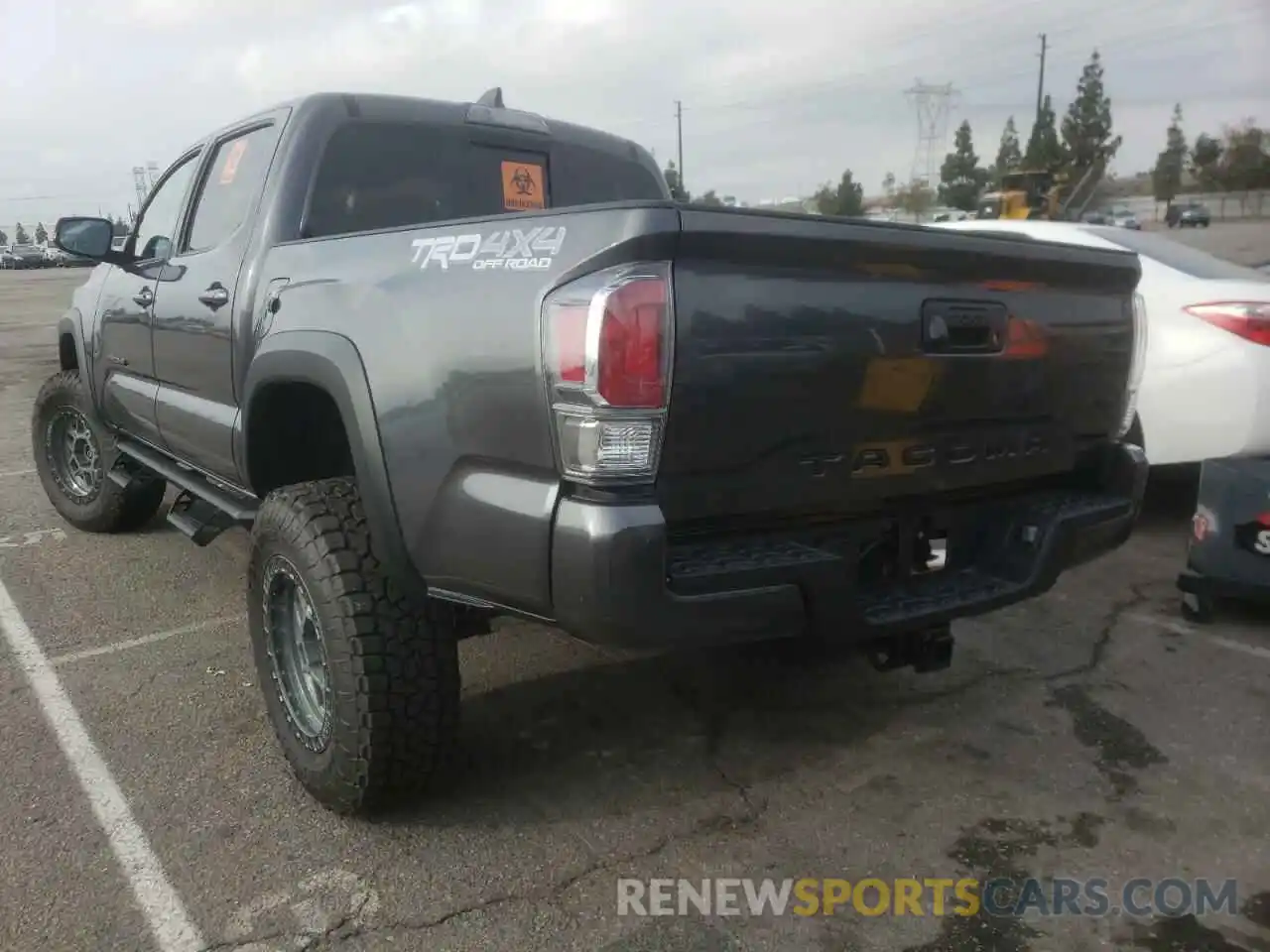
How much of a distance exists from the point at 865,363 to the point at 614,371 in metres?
0.67

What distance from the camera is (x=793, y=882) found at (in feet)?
8.42

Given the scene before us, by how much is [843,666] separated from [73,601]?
11.1ft

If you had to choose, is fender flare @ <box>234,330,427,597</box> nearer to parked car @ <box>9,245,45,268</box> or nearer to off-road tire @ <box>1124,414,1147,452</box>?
off-road tire @ <box>1124,414,1147,452</box>

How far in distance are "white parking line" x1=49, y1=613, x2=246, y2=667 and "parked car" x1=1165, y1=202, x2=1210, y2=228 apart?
193 feet

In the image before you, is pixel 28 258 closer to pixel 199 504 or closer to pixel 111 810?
pixel 199 504

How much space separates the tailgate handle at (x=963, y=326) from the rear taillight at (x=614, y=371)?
785mm

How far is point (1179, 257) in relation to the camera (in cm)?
559

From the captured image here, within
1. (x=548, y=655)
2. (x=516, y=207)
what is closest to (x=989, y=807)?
(x=548, y=655)

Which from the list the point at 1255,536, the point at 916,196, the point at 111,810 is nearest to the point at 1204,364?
the point at 1255,536

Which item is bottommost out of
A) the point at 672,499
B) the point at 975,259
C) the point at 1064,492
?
the point at 1064,492

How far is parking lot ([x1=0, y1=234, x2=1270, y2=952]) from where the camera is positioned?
7.94 feet

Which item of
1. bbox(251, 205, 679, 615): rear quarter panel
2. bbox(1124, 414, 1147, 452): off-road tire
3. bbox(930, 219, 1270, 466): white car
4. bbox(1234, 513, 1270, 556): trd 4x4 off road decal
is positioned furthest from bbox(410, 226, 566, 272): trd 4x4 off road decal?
bbox(1234, 513, 1270, 556): trd 4x4 off road decal

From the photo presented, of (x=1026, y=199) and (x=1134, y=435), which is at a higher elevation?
(x=1026, y=199)

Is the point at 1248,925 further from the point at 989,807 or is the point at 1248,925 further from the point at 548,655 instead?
the point at 548,655
